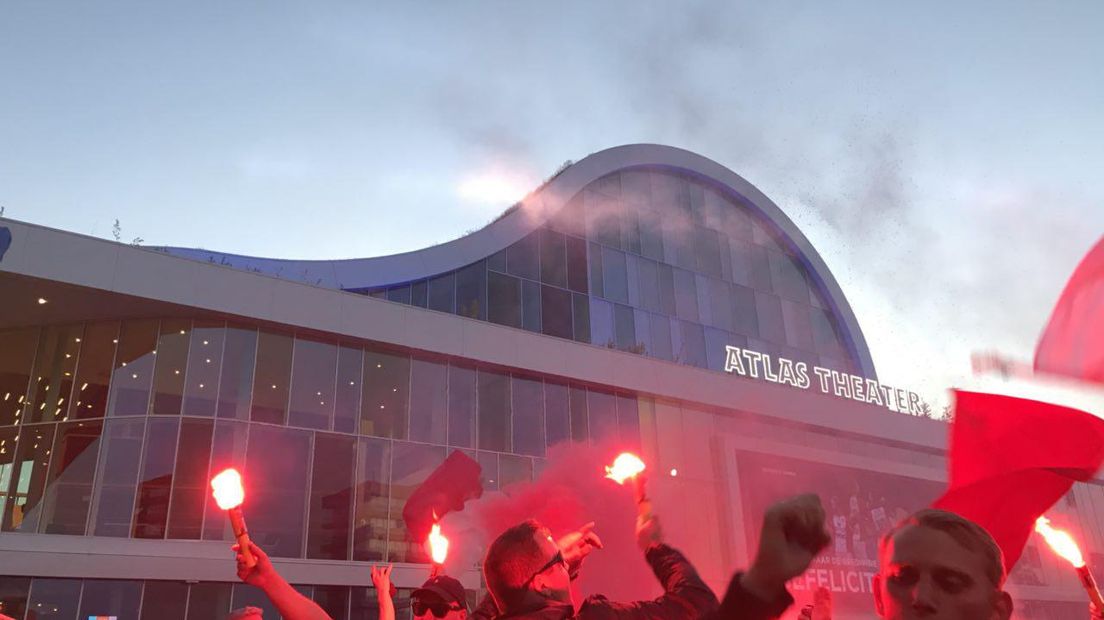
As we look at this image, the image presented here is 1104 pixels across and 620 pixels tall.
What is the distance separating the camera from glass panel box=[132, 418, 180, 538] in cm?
1534

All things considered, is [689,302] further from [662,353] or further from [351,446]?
[351,446]

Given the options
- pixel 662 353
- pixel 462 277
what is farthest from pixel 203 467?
pixel 662 353

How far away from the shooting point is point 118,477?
15.6 meters

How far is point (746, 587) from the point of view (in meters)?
1.49

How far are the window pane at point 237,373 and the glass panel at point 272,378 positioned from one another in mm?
127

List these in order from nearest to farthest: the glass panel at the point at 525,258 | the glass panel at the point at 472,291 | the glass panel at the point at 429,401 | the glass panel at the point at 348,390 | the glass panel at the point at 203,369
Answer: the glass panel at the point at 203,369 < the glass panel at the point at 348,390 < the glass panel at the point at 429,401 < the glass panel at the point at 472,291 < the glass panel at the point at 525,258

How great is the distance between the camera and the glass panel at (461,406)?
18.8 m

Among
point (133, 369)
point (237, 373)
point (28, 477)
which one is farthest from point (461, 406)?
point (28, 477)

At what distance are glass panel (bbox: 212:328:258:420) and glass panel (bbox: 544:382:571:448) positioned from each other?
21.8ft

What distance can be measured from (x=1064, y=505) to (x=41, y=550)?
3190 cm

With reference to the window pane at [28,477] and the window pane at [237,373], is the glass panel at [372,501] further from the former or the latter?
the window pane at [28,477]

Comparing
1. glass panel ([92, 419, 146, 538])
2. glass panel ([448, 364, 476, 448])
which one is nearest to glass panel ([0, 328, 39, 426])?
glass panel ([92, 419, 146, 538])

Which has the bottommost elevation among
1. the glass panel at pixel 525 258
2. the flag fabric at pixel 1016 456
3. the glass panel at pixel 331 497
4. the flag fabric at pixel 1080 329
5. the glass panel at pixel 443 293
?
the flag fabric at pixel 1016 456

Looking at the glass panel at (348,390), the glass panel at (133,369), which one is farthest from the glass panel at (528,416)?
the glass panel at (133,369)
